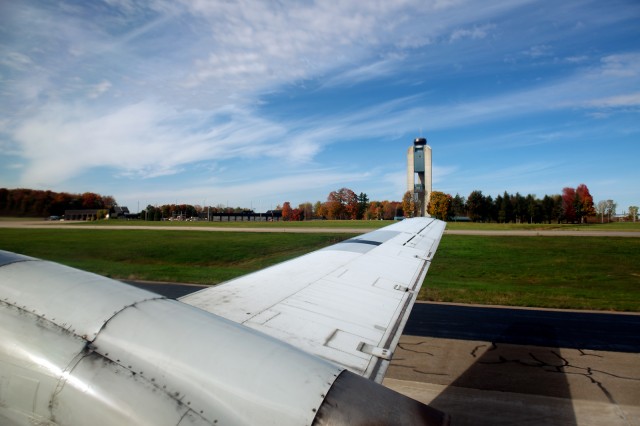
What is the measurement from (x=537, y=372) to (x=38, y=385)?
27.8 feet

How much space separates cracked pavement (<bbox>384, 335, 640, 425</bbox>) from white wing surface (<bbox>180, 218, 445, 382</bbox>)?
249cm

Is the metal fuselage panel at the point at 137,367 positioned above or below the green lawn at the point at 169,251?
above

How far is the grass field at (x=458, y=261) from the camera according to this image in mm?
15422

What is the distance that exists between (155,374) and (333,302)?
2.44 metres

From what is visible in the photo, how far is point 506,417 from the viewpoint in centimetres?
599

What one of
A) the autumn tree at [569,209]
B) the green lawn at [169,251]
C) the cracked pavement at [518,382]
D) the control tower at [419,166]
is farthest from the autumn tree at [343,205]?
the cracked pavement at [518,382]

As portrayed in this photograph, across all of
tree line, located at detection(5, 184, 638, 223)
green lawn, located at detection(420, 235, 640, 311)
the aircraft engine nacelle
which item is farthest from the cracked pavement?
tree line, located at detection(5, 184, 638, 223)

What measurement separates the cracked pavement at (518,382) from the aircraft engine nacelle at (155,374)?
5082 mm

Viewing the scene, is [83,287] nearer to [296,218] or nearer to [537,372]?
[537,372]

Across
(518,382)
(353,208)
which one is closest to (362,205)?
(353,208)

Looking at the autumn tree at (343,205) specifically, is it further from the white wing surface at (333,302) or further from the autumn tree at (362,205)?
the white wing surface at (333,302)

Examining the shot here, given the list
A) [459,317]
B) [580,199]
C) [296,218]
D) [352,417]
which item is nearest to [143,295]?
[352,417]

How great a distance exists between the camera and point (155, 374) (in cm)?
182

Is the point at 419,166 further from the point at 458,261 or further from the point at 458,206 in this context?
the point at 458,261
